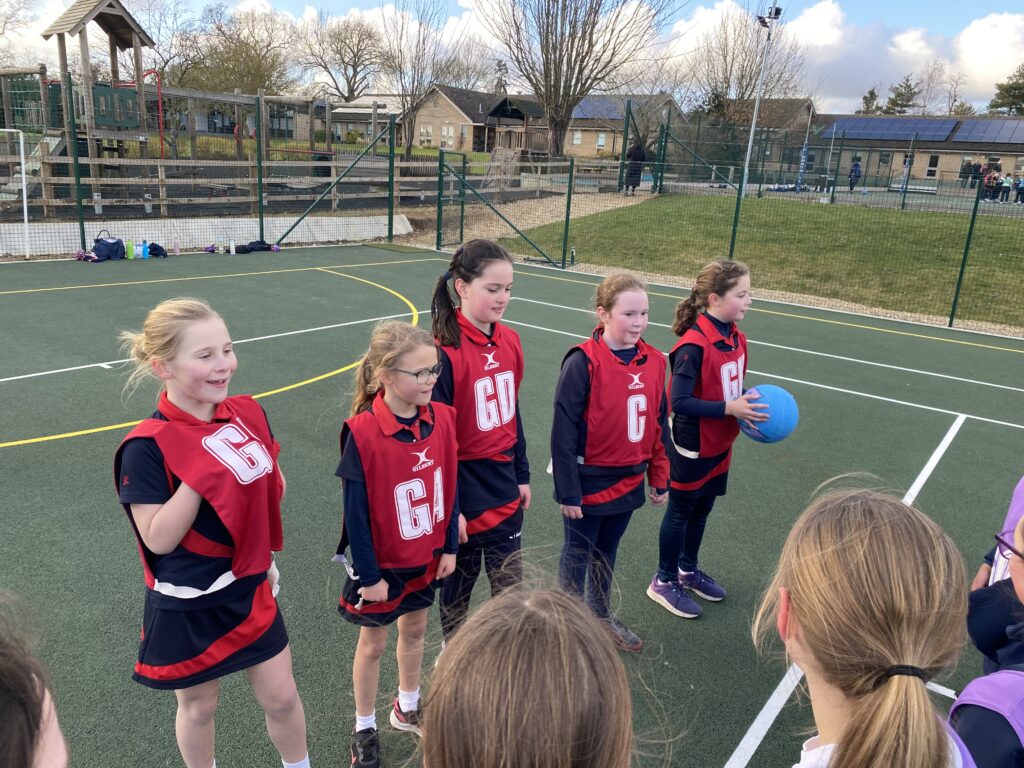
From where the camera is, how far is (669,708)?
10.6ft

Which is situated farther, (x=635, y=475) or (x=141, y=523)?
(x=635, y=475)

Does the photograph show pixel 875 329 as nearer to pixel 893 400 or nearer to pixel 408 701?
Answer: pixel 893 400

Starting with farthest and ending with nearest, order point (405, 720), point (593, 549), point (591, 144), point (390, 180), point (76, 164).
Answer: point (591, 144)
point (390, 180)
point (76, 164)
point (593, 549)
point (405, 720)

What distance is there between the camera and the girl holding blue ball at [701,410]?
378 centimetres

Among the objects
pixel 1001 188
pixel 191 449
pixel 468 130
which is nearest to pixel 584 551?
pixel 191 449

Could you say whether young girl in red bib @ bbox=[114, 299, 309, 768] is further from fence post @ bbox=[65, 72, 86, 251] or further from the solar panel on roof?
the solar panel on roof

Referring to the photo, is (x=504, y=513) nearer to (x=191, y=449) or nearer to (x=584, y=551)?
(x=584, y=551)

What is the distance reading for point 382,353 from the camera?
2656 millimetres

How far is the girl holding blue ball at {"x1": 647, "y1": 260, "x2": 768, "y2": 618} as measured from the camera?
3777 millimetres

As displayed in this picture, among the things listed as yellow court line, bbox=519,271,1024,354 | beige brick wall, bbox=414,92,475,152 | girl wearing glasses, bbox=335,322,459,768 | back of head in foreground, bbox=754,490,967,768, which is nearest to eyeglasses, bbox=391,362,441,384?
girl wearing glasses, bbox=335,322,459,768

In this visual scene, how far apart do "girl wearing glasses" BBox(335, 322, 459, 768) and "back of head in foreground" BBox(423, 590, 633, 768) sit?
1.49m

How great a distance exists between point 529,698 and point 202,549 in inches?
61.3

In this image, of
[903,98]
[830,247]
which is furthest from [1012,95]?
[830,247]

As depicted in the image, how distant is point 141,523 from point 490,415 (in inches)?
57.6
